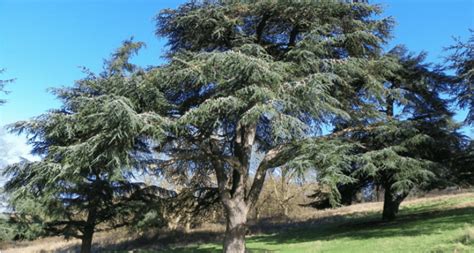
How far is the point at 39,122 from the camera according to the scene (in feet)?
43.1

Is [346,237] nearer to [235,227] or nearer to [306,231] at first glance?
[235,227]

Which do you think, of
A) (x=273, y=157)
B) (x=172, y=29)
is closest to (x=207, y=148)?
(x=273, y=157)

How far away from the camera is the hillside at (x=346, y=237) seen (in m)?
12.3

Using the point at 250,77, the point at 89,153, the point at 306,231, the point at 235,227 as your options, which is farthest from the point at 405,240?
the point at 89,153

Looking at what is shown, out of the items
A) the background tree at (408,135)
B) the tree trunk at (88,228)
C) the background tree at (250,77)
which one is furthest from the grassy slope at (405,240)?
the tree trunk at (88,228)

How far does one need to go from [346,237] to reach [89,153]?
9.64m

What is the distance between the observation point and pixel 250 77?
36.6 ft

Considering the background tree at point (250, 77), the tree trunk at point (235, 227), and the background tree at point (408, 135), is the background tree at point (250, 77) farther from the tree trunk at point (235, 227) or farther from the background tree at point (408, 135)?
the background tree at point (408, 135)

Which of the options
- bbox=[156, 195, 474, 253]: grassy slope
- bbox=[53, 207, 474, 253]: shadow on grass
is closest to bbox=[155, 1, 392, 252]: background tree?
bbox=[156, 195, 474, 253]: grassy slope

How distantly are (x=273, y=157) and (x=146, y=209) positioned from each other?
18.6 ft

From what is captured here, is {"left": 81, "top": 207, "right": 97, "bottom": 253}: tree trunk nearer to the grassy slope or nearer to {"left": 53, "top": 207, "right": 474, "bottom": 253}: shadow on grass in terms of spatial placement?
{"left": 53, "top": 207, "right": 474, "bottom": 253}: shadow on grass

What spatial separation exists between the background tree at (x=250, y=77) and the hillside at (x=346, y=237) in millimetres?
3510

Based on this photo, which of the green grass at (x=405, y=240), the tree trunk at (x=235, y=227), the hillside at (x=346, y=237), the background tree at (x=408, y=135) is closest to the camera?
the green grass at (x=405, y=240)

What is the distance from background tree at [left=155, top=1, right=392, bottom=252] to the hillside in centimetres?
351
